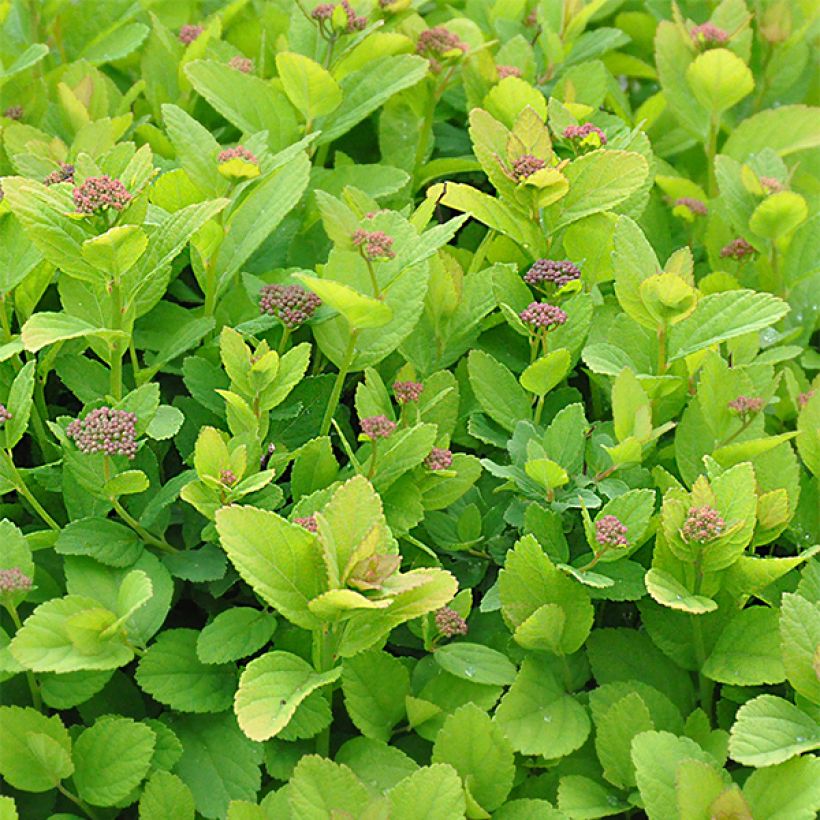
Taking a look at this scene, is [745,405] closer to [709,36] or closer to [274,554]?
[274,554]

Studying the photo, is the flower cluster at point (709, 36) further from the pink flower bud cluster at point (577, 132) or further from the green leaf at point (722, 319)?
the green leaf at point (722, 319)

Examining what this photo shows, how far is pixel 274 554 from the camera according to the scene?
97 centimetres

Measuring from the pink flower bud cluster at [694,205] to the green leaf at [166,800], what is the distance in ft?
3.23

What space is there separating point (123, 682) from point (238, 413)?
11.8 inches

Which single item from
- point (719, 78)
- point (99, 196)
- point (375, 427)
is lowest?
point (375, 427)

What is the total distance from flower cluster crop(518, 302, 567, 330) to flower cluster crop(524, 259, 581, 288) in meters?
0.06

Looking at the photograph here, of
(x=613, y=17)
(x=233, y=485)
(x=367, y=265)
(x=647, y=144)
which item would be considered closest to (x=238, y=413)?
(x=233, y=485)

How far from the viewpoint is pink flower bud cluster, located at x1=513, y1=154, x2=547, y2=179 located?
123cm

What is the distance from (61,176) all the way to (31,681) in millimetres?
523

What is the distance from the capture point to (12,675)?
1.07 meters

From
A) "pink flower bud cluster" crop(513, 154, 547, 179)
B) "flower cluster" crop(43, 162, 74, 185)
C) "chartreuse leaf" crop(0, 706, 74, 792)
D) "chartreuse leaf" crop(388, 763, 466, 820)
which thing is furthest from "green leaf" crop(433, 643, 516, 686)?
"flower cluster" crop(43, 162, 74, 185)

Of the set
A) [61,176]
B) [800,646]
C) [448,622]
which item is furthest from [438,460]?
[61,176]

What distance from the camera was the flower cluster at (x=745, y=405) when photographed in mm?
1164

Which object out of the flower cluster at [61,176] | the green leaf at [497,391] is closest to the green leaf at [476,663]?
the green leaf at [497,391]
